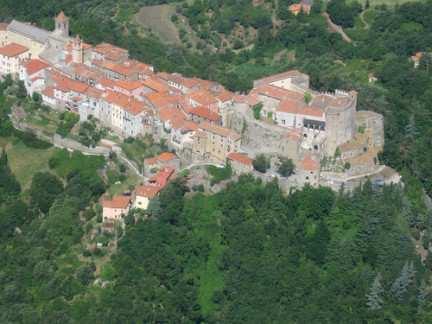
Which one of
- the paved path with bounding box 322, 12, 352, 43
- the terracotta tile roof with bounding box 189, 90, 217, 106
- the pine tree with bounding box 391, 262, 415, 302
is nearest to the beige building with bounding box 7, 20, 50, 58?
the terracotta tile roof with bounding box 189, 90, 217, 106

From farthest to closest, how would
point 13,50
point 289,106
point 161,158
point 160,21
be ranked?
1. point 160,21
2. point 13,50
3. point 161,158
4. point 289,106

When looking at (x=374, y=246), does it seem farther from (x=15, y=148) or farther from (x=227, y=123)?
(x=15, y=148)

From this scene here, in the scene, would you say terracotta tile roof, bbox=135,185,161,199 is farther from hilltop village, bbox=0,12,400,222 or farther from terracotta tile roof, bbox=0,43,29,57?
terracotta tile roof, bbox=0,43,29,57

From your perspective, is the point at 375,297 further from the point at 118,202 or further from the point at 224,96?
the point at 224,96

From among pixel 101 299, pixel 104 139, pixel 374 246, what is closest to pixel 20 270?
pixel 101 299

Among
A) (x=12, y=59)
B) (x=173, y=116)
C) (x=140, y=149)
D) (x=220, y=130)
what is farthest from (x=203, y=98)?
(x=12, y=59)

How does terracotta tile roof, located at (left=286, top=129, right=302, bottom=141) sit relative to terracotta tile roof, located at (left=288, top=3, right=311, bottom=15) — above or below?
above

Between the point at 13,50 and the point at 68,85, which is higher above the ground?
the point at 68,85
